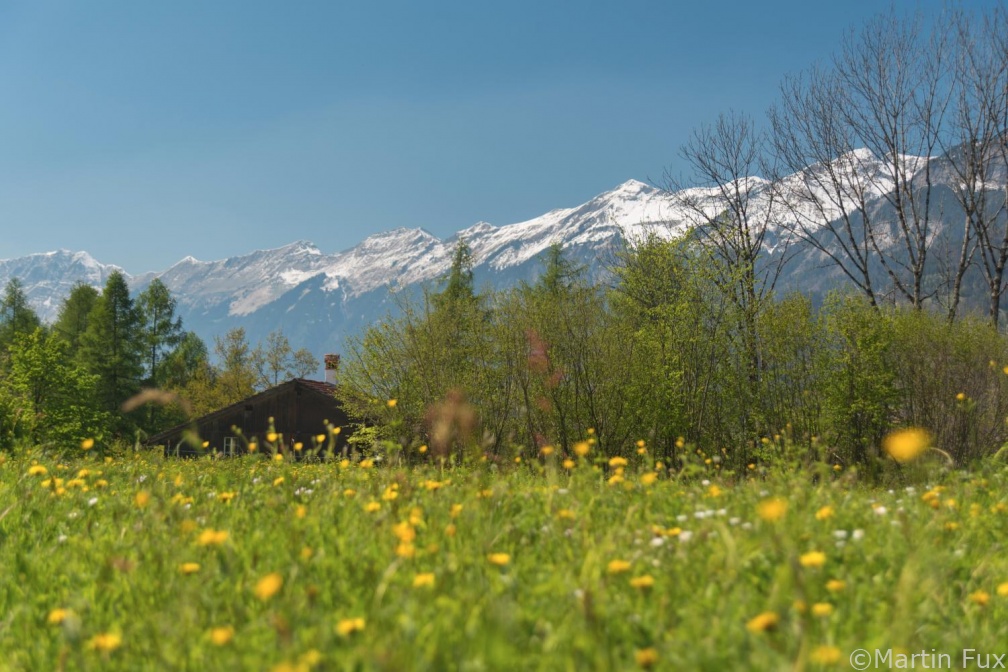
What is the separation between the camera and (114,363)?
47156mm

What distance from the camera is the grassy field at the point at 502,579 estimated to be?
8.12 ft

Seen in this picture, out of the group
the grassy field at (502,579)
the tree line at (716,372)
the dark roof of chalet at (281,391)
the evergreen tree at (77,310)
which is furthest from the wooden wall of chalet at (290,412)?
the grassy field at (502,579)

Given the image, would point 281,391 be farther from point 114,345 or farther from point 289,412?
point 114,345

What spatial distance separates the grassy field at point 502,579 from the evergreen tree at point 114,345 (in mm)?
46605

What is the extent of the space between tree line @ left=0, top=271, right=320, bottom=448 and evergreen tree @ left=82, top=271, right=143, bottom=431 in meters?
0.06

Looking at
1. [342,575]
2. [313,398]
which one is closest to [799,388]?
[342,575]

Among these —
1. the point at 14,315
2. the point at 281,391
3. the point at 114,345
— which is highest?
the point at 14,315

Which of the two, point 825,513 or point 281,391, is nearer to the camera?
point 825,513

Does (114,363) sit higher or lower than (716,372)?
higher

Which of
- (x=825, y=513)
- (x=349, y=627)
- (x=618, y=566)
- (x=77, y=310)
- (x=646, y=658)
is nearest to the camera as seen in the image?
(x=646, y=658)

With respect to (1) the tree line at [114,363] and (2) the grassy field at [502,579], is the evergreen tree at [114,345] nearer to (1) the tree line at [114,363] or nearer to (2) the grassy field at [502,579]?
(1) the tree line at [114,363]

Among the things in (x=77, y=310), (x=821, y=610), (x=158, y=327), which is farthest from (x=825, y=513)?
(x=158, y=327)

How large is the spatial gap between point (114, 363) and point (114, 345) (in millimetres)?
2417

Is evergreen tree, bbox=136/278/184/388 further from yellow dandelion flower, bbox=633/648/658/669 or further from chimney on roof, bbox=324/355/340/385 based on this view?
yellow dandelion flower, bbox=633/648/658/669
